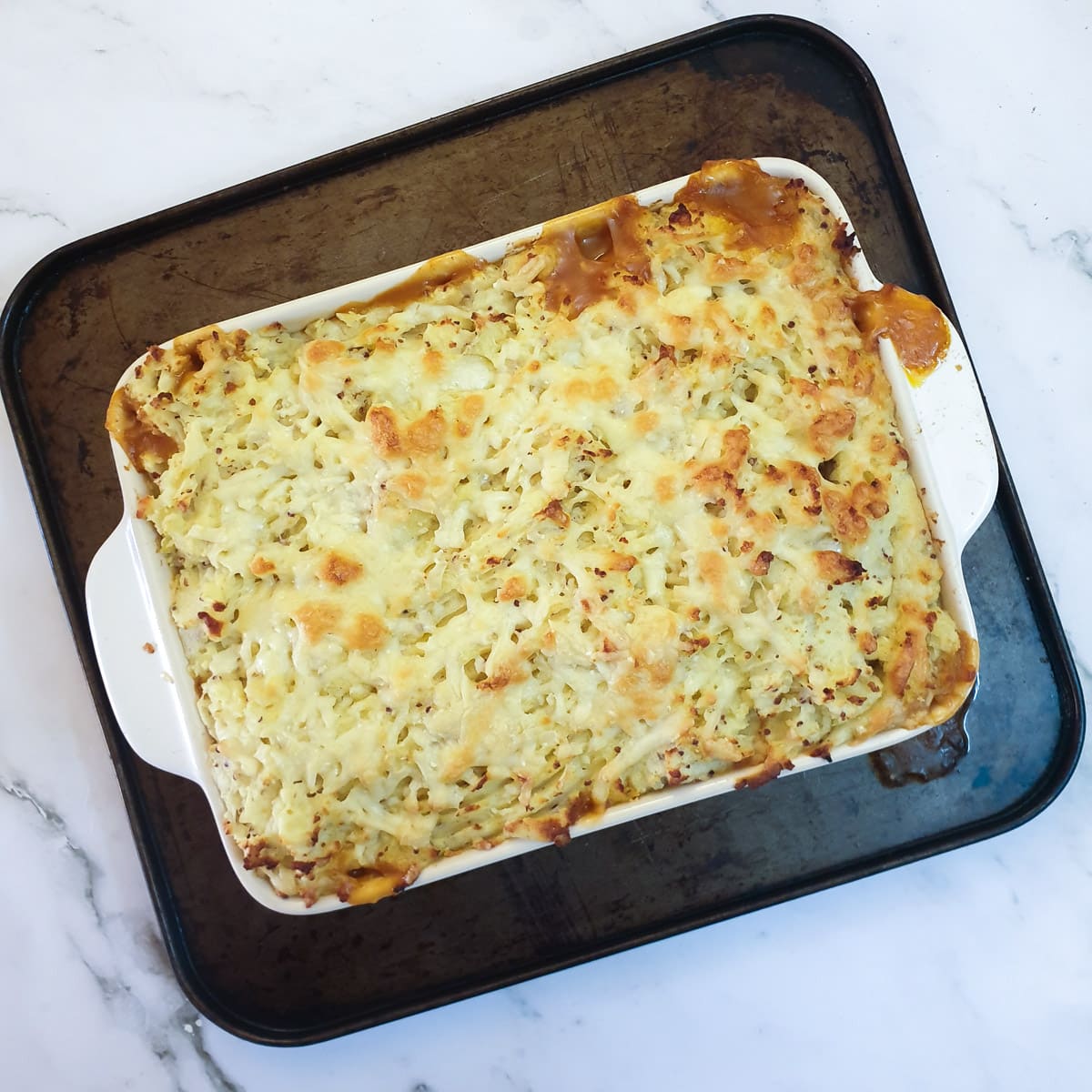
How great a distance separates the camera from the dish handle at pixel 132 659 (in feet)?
5.86

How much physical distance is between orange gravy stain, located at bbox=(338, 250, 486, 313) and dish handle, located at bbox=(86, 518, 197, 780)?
2.10ft

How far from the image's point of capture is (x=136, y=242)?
213 cm

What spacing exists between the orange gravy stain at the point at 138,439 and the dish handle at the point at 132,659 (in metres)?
0.14

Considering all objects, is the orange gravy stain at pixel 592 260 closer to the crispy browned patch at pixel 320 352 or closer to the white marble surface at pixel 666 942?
the crispy browned patch at pixel 320 352

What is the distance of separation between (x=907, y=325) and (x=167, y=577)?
4.77 feet

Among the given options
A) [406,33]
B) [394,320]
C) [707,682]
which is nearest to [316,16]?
[406,33]

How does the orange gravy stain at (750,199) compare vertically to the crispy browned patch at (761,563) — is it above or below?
above

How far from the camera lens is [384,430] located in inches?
65.8

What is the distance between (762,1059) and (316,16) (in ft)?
8.65

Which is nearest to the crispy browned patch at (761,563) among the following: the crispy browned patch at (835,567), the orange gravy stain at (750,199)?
the crispy browned patch at (835,567)

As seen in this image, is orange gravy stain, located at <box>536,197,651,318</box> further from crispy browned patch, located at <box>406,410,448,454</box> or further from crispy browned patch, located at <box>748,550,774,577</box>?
crispy browned patch, located at <box>748,550,774,577</box>

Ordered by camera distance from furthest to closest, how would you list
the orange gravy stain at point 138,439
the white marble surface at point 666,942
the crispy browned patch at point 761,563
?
the white marble surface at point 666,942
the orange gravy stain at point 138,439
the crispy browned patch at point 761,563

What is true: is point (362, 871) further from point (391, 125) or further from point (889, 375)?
point (391, 125)

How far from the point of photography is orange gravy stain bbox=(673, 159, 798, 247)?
1747 mm
